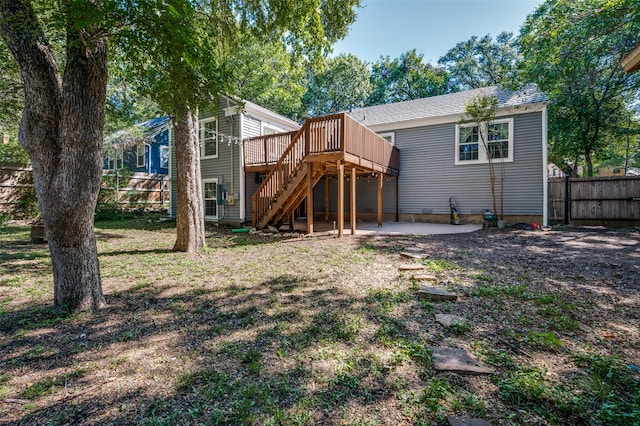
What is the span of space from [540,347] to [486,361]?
1.80ft

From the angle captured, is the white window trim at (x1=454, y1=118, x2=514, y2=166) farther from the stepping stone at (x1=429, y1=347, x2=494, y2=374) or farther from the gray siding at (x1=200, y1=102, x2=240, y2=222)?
the stepping stone at (x1=429, y1=347, x2=494, y2=374)

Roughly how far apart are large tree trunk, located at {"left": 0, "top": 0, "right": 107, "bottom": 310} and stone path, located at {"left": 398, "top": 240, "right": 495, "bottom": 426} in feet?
11.4

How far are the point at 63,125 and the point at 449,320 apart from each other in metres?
4.06

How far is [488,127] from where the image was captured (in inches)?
394

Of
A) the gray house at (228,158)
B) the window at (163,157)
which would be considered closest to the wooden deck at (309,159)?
the gray house at (228,158)

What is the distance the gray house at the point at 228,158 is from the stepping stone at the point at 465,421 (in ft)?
33.9

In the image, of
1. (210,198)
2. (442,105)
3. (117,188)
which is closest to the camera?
(442,105)

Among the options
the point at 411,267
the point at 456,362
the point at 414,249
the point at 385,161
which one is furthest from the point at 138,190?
the point at 456,362

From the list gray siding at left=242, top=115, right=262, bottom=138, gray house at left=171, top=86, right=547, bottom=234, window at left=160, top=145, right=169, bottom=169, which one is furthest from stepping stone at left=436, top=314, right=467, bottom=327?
window at left=160, top=145, right=169, bottom=169

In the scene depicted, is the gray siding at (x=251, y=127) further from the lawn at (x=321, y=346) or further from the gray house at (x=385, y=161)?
the lawn at (x=321, y=346)

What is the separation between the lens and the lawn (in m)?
1.65

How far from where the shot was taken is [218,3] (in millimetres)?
5871

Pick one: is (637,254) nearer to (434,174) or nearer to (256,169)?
(434,174)

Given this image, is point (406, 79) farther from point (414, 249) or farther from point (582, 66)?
point (414, 249)
